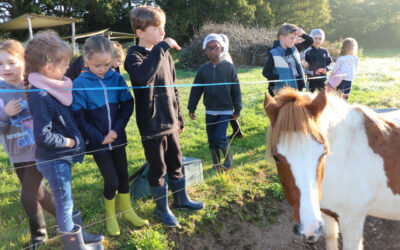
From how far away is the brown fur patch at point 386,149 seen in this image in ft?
7.27

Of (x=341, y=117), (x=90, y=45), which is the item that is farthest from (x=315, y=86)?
(x=90, y=45)

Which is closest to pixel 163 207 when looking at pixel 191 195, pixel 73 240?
pixel 191 195

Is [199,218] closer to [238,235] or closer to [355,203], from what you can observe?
[238,235]

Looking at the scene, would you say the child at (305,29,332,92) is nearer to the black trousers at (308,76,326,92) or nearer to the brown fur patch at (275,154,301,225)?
the black trousers at (308,76,326,92)

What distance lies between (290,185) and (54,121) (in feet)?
5.87

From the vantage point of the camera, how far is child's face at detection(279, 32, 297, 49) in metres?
3.95

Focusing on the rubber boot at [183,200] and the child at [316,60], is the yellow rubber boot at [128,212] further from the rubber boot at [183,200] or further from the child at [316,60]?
the child at [316,60]

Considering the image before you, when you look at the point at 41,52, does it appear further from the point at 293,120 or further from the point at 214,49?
the point at 214,49

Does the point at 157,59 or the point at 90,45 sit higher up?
the point at 90,45

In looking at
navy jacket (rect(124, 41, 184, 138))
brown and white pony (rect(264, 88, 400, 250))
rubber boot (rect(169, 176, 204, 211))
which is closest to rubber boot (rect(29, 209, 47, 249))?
navy jacket (rect(124, 41, 184, 138))

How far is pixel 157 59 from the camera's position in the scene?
2.31 meters

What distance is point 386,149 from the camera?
223cm

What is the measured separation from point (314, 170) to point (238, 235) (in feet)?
5.62

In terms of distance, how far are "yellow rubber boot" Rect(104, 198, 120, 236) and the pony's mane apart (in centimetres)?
167
